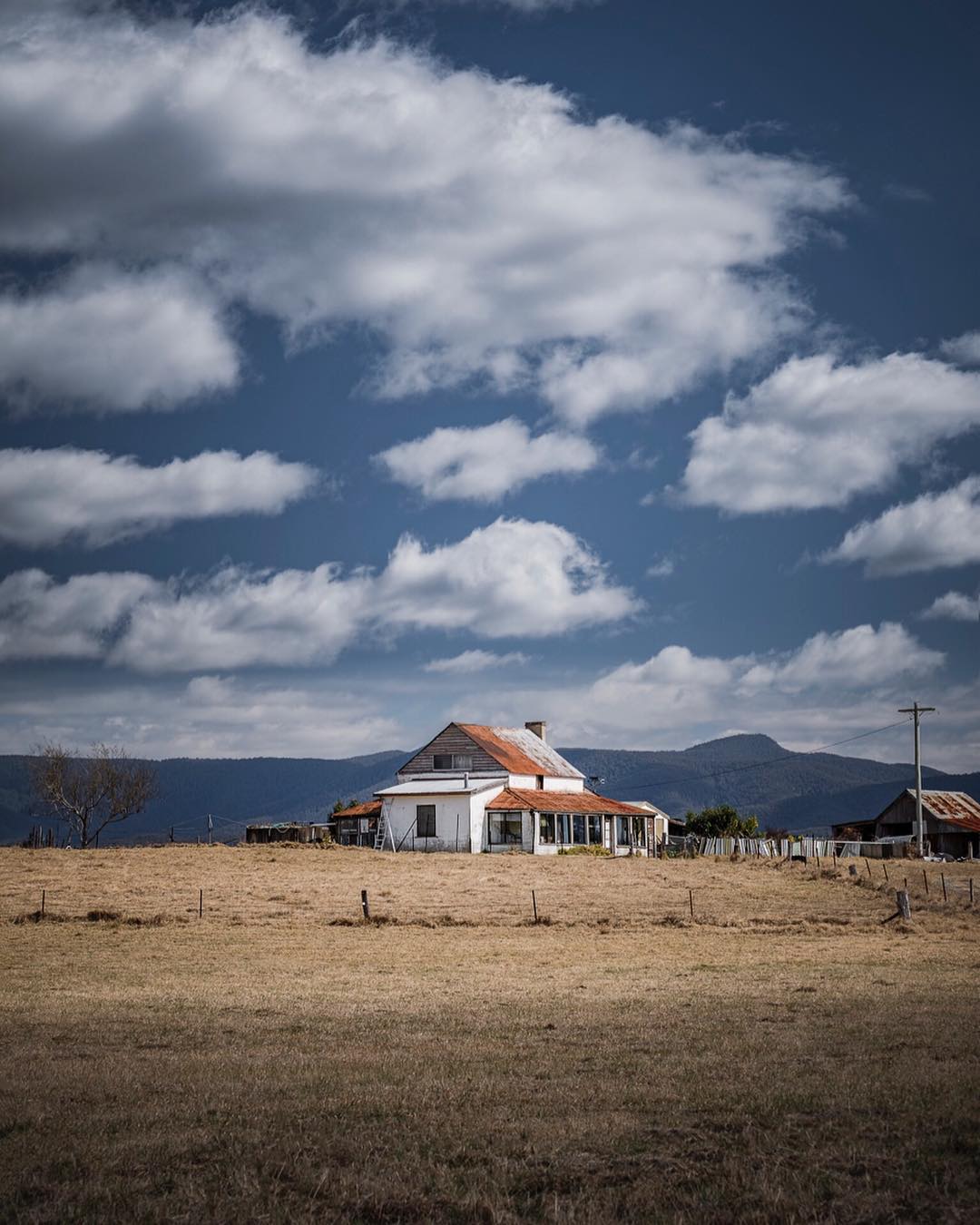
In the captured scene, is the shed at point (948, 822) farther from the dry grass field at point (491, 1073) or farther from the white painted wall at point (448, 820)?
the dry grass field at point (491, 1073)

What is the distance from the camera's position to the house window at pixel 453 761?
81938 millimetres

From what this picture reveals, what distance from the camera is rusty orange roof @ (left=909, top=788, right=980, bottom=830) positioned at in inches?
3959

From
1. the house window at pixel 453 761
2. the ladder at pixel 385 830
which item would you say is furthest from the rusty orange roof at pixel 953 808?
the ladder at pixel 385 830

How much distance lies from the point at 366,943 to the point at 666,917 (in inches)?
396

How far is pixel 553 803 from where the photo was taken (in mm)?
78188

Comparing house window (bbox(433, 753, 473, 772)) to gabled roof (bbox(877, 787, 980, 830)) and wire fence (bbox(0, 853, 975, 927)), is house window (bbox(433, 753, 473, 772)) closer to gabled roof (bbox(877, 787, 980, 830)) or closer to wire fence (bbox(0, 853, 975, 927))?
wire fence (bbox(0, 853, 975, 927))

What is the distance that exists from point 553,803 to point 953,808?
1762 inches

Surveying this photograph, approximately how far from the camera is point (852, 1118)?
35.0ft

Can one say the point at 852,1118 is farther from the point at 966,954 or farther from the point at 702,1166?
the point at 966,954

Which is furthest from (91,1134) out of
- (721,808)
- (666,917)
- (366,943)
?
(721,808)

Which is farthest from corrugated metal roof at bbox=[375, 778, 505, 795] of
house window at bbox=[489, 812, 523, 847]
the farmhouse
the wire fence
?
the wire fence

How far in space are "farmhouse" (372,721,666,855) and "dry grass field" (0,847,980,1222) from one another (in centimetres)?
4156

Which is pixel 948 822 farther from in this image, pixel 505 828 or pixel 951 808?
pixel 505 828

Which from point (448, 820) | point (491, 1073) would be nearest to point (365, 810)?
point (448, 820)
